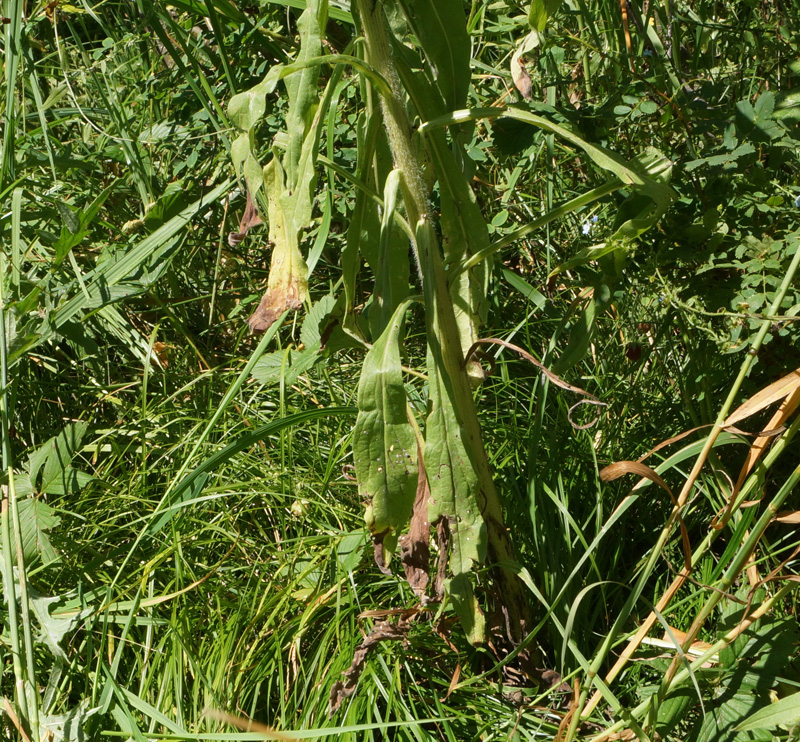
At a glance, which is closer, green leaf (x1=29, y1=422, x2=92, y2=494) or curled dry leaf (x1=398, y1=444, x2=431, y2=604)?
curled dry leaf (x1=398, y1=444, x2=431, y2=604)

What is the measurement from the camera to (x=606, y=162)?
116 centimetres

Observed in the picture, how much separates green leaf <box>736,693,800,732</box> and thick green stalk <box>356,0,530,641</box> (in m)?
0.41

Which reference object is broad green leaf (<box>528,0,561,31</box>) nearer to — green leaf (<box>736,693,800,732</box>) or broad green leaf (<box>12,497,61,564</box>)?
green leaf (<box>736,693,800,732</box>)

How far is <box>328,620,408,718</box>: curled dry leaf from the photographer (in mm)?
1350

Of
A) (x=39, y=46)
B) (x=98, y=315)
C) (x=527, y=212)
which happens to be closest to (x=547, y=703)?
(x=527, y=212)

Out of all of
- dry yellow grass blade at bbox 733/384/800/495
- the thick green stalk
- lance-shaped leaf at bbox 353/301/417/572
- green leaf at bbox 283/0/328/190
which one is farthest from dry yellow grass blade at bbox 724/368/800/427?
green leaf at bbox 283/0/328/190

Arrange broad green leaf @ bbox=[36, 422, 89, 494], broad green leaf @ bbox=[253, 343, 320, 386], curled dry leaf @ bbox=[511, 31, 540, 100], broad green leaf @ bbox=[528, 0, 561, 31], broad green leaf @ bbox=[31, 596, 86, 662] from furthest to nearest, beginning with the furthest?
1. broad green leaf @ bbox=[253, 343, 320, 386]
2. broad green leaf @ bbox=[36, 422, 89, 494]
3. broad green leaf @ bbox=[31, 596, 86, 662]
4. curled dry leaf @ bbox=[511, 31, 540, 100]
5. broad green leaf @ bbox=[528, 0, 561, 31]

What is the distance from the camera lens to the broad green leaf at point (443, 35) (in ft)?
3.76

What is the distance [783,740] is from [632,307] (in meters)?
0.95

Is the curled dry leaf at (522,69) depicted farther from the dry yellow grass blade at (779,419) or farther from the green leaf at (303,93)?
the dry yellow grass blade at (779,419)

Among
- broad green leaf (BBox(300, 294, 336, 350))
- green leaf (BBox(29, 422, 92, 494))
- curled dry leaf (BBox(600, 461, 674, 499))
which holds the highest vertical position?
green leaf (BBox(29, 422, 92, 494))

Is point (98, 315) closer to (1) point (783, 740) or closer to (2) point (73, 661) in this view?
(2) point (73, 661)

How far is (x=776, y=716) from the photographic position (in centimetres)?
116

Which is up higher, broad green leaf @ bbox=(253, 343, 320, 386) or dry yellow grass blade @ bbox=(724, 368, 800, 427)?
broad green leaf @ bbox=(253, 343, 320, 386)
